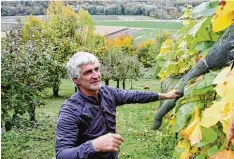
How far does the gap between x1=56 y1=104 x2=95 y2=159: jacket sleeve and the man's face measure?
5.5 inches

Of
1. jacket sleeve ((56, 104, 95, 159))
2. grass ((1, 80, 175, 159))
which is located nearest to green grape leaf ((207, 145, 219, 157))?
jacket sleeve ((56, 104, 95, 159))

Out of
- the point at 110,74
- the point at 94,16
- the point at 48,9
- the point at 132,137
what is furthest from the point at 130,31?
the point at 132,137

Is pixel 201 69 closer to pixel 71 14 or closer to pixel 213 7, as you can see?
pixel 213 7

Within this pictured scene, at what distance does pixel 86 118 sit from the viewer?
1784mm

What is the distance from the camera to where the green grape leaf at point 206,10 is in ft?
2.11

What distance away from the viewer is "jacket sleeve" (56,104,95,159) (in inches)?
55.5

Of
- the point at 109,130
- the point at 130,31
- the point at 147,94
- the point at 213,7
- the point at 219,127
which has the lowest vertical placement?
the point at 130,31

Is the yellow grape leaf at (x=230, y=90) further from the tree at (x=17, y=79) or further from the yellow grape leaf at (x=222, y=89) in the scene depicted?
the tree at (x=17, y=79)

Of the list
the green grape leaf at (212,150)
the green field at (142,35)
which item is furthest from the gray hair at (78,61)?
the green field at (142,35)

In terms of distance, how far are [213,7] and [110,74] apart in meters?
20.6

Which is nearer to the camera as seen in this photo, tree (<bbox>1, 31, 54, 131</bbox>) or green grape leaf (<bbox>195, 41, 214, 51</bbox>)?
green grape leaf (<bbox>195, 41, 214, 51</bbox>)

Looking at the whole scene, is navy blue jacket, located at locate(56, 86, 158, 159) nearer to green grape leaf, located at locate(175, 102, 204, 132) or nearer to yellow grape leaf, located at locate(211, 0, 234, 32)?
green grape leaf, located at locate(175, 102, 204, 132)

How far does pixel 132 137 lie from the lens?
9.27 m

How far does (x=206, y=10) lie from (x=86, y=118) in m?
1.18
